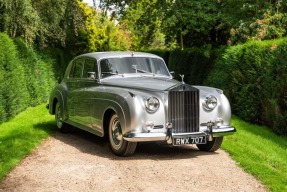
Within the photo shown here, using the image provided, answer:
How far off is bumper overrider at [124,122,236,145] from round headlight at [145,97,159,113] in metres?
0.37

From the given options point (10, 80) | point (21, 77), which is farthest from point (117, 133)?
point (21, 77)

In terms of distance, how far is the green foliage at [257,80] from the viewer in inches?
495

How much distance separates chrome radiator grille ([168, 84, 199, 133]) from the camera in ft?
26.8

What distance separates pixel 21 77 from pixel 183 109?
8.44m

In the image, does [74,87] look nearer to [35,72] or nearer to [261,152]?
[261,152]

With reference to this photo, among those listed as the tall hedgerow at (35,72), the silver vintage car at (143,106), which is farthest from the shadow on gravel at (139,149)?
the tall hedgerow at (35,72)

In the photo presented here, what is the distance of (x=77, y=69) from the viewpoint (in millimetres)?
10938

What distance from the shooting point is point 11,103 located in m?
13.7

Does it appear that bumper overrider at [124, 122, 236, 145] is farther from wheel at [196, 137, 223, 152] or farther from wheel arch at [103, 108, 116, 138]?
wheel arch at [103, 108, 116, 138]

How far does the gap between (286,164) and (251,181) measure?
8.54 feet

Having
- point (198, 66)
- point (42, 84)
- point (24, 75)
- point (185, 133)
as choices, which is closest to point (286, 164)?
point (185, 133)

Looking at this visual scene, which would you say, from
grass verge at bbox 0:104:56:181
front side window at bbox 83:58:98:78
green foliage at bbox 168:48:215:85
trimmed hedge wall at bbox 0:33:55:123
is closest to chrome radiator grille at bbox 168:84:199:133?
front side window at bbox 83:58:98:78

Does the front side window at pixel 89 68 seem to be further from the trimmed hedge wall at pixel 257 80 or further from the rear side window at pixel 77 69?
the trimmed hedge wall at pixel 257 80

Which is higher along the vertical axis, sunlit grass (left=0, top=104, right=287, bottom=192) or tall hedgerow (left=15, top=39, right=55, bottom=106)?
tall hedgerow (left=15, top=39, right=55, bottom=106)
